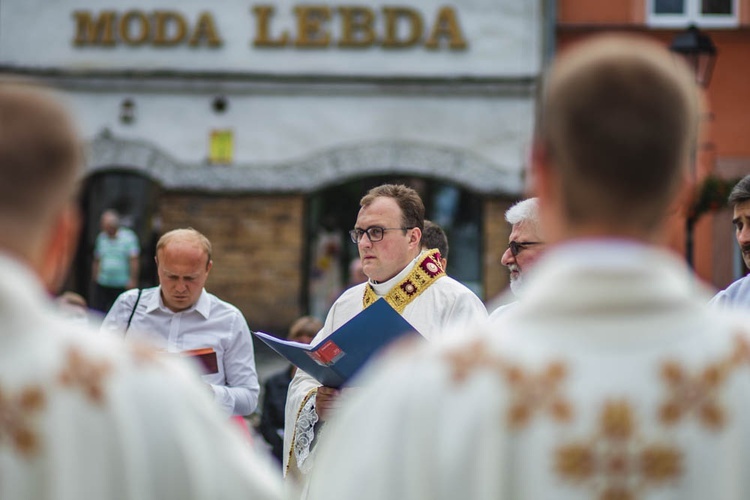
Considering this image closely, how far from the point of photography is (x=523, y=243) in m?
5.16

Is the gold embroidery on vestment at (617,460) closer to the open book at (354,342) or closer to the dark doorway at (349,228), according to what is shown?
the open book at (354,342)

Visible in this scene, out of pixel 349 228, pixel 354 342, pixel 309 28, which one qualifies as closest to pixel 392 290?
pixel 354 342

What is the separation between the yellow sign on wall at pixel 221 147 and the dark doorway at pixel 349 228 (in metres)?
1.29

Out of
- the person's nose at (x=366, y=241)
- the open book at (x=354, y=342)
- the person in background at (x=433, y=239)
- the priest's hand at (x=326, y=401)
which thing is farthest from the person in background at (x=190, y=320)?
the person in background at (x=433, y=239)

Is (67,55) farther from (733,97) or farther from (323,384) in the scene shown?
(323,384)

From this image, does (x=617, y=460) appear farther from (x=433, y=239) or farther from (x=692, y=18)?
(x=692, y=18)

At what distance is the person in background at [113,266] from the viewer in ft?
48.5

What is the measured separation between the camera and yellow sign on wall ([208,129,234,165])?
53.6ft

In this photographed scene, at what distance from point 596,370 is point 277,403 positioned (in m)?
6.06

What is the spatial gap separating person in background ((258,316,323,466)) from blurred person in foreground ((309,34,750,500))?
228 inches

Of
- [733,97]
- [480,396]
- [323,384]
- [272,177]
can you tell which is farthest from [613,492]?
[733,97]

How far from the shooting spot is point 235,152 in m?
16.3

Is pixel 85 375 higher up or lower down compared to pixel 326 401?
higher up

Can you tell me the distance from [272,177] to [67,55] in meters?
3.45
